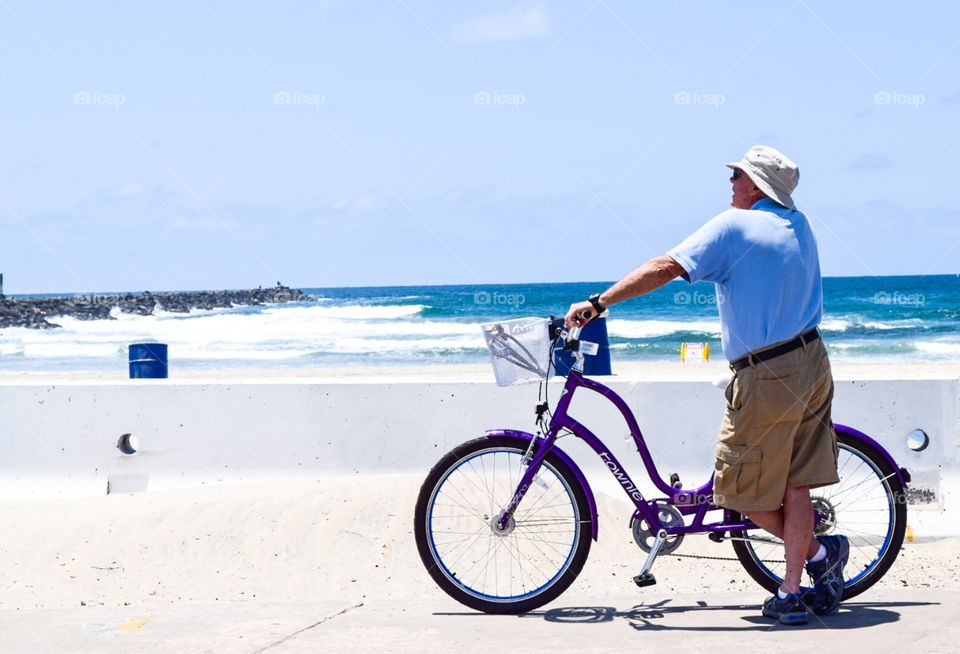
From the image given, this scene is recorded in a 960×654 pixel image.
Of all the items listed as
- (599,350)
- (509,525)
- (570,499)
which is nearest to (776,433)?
(570,499)

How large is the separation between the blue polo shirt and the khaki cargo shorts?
4.2 inches

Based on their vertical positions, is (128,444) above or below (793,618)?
above

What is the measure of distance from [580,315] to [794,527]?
1.08m

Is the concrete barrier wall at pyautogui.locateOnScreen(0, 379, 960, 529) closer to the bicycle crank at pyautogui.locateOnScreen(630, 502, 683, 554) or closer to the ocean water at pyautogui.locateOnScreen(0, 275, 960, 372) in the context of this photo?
the bicycle crank at pyautogui.locateOnScreen(630, 502, 683, 554)

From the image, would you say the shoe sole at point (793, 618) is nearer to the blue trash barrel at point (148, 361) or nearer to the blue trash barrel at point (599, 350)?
the blue trash barrel at point (599, 350)

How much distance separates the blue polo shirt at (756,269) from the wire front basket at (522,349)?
0.64 meters

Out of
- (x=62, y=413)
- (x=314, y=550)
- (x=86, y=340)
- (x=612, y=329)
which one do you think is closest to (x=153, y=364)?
(x=62, y=413)

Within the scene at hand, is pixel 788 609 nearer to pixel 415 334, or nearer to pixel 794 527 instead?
pixel 794 527

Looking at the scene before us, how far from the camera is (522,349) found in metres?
4.55

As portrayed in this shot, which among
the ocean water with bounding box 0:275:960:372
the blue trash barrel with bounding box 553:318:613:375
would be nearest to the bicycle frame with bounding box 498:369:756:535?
the blue trash barrel with bounding box 553:318:613:375

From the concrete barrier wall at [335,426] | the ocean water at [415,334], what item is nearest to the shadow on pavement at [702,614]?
the concrete barrier wall at [335,426]

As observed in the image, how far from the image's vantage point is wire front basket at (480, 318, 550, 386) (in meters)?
4.52

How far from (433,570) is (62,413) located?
3168 millimetres

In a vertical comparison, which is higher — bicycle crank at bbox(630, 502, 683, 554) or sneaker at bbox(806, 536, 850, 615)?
bicycle crank at bbox(630, 502, 683, 554)
